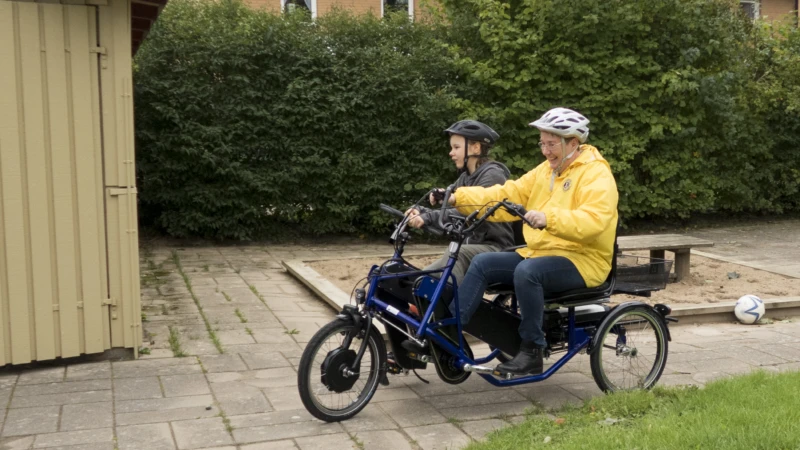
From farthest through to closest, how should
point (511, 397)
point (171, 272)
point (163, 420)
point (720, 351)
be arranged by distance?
point (171, 272)
point (720, 351)
point (511, 397)
point (163, 420)

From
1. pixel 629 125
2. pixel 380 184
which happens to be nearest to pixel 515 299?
pixel 380 184

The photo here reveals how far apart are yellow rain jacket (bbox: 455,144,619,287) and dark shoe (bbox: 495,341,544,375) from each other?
1.62ft

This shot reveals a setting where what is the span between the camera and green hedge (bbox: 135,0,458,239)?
436 inches

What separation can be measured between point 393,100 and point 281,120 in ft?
5.02

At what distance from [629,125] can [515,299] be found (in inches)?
310

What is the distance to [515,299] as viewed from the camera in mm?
5250

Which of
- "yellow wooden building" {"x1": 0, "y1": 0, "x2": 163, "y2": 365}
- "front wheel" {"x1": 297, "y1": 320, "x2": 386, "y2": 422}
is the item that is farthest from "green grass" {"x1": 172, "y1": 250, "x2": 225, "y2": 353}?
"front wheel" {"x1": 297, "y1": 320, "x2": 386, "y2": 422}

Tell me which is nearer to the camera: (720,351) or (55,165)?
(55,165)

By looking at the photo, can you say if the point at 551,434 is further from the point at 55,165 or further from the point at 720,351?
the point at 55,165

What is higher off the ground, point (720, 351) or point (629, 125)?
point (629, 125)

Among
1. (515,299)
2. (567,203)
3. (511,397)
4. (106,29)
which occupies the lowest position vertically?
(511,397)

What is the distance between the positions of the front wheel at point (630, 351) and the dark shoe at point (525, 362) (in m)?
0.35

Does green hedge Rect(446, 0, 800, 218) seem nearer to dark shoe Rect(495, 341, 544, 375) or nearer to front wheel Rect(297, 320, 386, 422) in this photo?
dark shoe Rect(495, 341, 544, 375)

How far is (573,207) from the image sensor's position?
4922 mm
